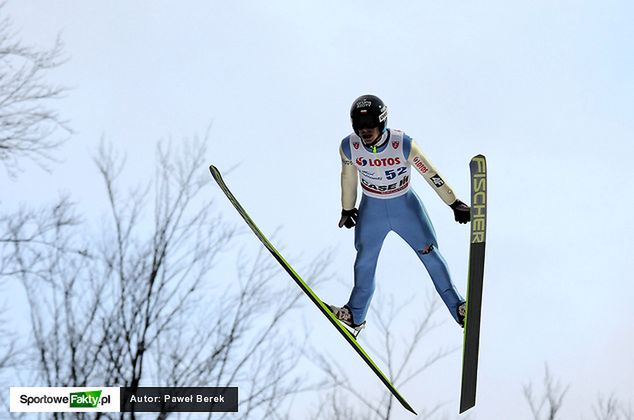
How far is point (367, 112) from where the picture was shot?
19.3ft

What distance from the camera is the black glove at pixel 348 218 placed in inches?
257

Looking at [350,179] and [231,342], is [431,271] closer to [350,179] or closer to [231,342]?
[350,179]

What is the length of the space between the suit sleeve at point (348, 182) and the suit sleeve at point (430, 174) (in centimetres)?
50

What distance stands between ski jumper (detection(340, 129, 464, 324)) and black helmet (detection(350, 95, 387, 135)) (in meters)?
0.21

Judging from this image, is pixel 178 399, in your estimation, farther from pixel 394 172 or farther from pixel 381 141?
pixel 381 141

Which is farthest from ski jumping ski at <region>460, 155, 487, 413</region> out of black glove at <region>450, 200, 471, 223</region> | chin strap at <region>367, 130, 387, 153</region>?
chin strap at <region>367, 130, 387, 153</region>

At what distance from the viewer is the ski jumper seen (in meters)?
6.13

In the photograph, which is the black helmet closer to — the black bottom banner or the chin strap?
the chin strap

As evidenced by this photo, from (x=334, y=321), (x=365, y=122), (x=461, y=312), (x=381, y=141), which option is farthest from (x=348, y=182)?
(x=461, y=312)

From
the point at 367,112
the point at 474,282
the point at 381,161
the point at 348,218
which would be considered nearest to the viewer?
the point at 367,112

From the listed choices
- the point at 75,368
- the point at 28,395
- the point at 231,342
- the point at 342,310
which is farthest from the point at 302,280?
the point at 28,395

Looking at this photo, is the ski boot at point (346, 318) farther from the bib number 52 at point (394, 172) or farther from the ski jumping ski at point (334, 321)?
the bib number 52 at point (394, 172)

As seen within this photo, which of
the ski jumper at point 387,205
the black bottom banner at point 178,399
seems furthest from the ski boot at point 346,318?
the black bottom banner at point 178,399

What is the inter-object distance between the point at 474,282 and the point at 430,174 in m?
0.93
